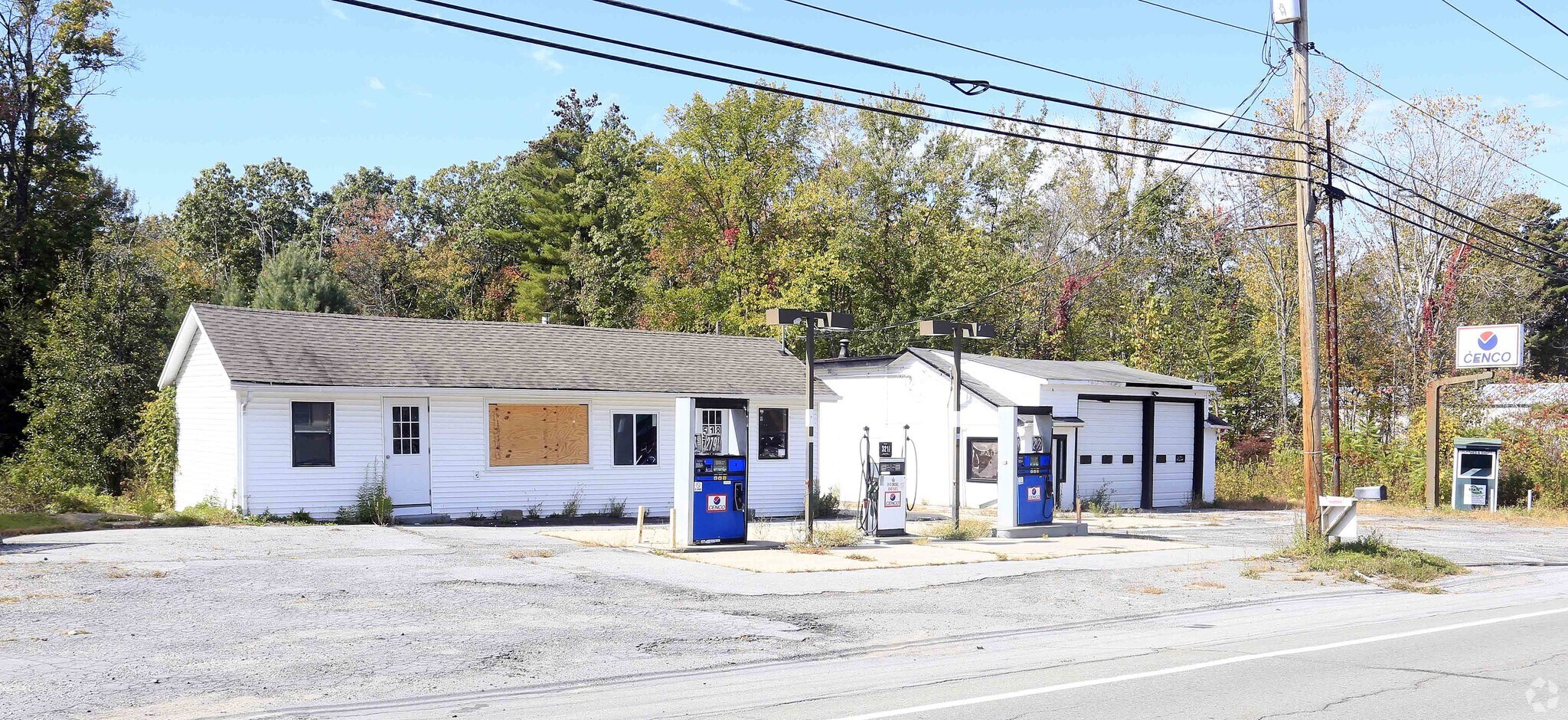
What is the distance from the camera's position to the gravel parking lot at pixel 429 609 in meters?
8.98

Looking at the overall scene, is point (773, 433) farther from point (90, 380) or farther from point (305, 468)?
point (90, 380)

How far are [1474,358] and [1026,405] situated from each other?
14128 mm

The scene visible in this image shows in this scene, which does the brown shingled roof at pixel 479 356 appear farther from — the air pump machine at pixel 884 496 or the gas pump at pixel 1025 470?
the air pump machine at pixel 884 496

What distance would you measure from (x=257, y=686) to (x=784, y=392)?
61.5 ft

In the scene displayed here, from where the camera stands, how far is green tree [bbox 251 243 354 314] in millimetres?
45000

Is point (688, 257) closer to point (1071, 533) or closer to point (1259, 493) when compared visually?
point (1259, 493)

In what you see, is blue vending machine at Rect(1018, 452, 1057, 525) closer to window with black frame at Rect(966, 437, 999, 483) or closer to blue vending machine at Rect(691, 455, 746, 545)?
blue vending machine at Rect(691, 455, 746, 545)

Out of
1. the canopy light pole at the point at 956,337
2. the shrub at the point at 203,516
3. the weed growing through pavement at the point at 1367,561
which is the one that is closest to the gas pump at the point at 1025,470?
the canopy light pole at the point at 956,337

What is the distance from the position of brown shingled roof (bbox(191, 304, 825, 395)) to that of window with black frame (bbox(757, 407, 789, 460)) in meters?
0.63

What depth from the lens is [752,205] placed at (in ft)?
139

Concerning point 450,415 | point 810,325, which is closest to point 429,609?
point 810,325

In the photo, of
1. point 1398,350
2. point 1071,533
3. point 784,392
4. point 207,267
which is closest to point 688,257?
point 784,392

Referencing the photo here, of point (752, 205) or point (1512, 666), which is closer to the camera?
A: point (1512, 666)

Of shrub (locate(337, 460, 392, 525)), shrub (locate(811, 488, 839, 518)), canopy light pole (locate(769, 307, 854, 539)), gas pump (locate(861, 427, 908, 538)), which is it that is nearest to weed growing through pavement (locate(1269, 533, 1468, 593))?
gas pump (locate(861, 427, 908, 538))
